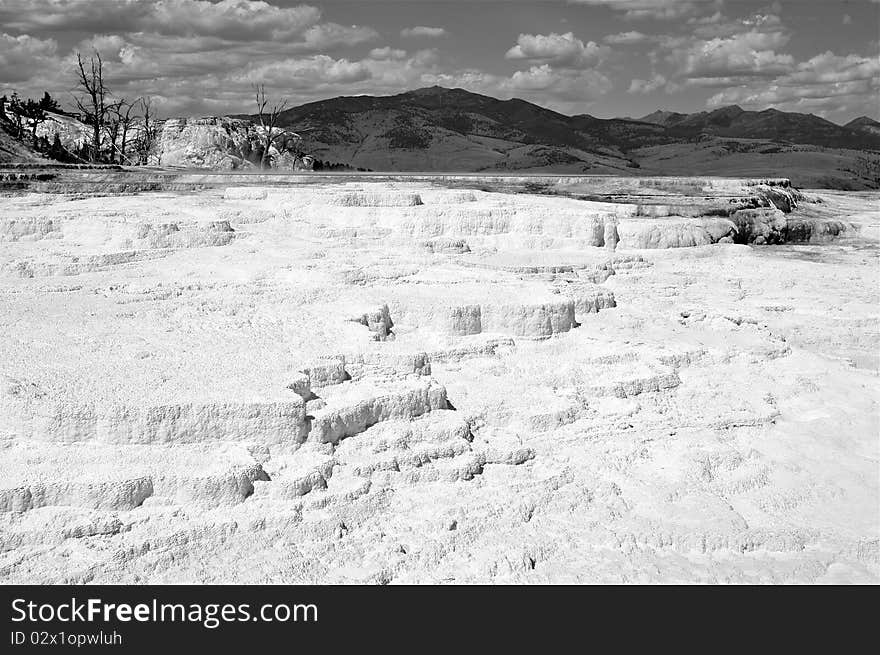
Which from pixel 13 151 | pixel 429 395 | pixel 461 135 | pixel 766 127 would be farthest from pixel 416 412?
pixel 766 127

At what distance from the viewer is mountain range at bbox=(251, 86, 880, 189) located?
41906 mm

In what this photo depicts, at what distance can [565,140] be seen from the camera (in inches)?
2815

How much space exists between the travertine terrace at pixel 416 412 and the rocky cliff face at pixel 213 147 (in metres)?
18.5

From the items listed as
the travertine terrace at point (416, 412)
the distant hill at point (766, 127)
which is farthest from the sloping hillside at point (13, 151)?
the distant hill at point (766, 127)

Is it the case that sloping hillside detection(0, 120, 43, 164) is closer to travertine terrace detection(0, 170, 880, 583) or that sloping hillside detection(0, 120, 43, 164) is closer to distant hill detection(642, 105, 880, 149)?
travertine terrace detection(0, 170, 880, 583)

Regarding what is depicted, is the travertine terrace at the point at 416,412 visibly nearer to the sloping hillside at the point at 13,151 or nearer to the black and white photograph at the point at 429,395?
the black and white photograph at the point at 429,395

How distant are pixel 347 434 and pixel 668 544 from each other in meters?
2.50

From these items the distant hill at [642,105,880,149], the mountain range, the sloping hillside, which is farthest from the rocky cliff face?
the distant hill at [642,105,880,149]

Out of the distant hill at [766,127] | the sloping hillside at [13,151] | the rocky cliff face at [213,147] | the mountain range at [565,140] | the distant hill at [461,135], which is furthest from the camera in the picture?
the distant hill at [766,127]

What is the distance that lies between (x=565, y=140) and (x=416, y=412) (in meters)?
66.4

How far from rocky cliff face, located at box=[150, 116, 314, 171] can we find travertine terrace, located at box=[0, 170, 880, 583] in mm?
18544

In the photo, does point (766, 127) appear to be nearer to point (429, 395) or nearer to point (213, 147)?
point (213, 147)

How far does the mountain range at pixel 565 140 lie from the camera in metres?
41.9

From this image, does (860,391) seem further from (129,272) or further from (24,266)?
(24,266)
